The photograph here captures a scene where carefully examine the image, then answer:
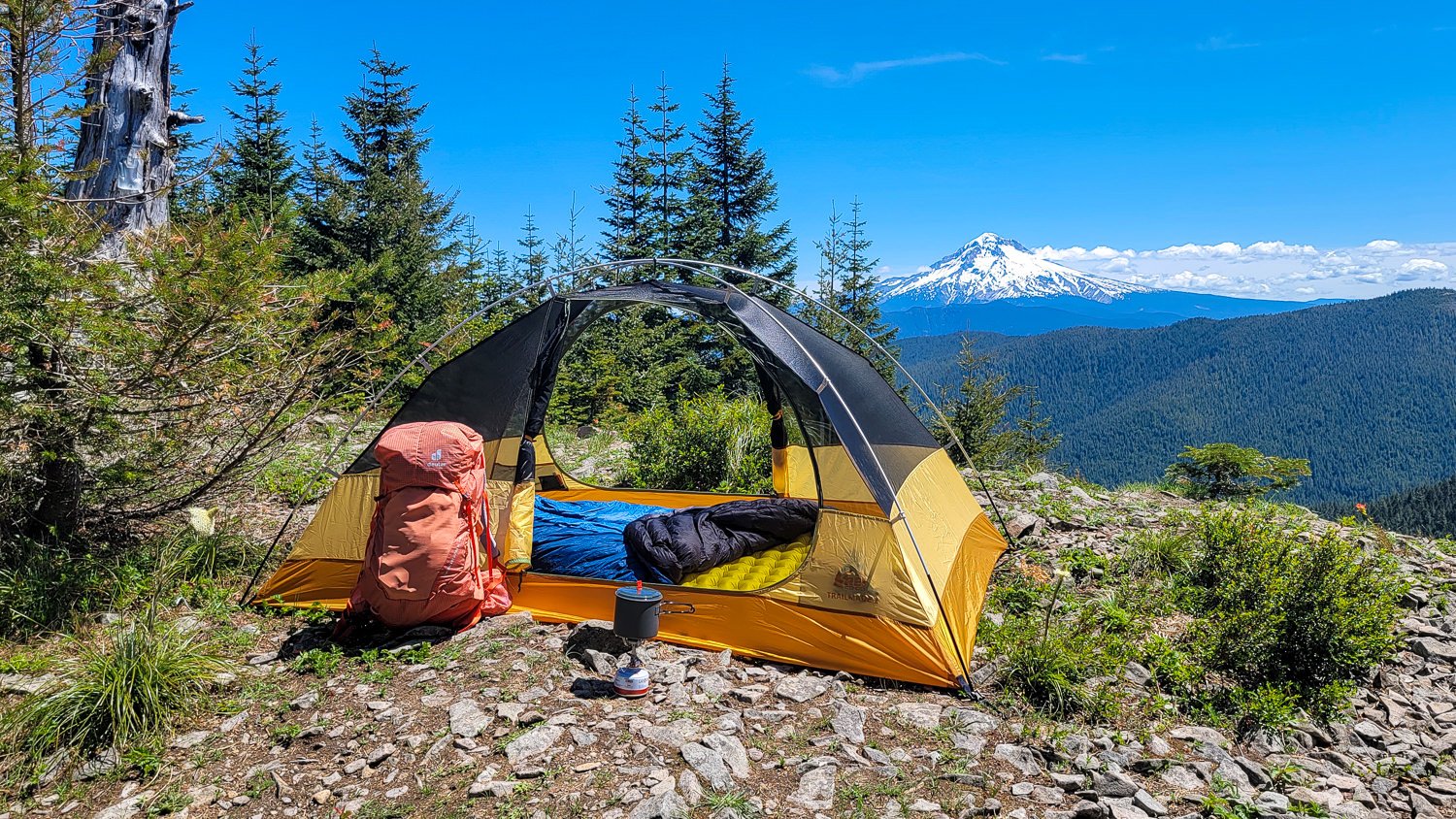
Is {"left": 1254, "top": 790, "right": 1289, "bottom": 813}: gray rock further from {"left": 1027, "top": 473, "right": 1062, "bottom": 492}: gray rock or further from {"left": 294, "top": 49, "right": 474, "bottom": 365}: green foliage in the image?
{"left": 294, "top": 49, "right": 474, "bottom": 365}: green foliage

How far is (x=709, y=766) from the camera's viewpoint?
144 inches

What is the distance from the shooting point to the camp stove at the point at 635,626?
4.28 m

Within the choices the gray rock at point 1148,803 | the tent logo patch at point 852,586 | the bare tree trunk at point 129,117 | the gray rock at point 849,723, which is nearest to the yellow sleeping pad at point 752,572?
the tent logo patch at point 852,586

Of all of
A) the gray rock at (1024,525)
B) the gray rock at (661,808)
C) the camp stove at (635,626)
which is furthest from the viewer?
the gray rock at (1024,525)

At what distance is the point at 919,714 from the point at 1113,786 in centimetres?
104

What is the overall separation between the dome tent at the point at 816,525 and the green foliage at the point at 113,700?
→ 137 cm

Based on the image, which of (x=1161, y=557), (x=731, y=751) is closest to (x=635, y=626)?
(x=731, y=751)

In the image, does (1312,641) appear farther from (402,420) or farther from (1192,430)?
Answer: (1192,430)

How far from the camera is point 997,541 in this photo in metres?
7.02

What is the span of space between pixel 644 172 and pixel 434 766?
23.6 metres

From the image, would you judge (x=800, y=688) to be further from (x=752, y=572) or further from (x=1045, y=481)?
(x=1045, y=481)

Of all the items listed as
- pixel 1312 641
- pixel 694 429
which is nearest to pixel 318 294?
pixel 694 429

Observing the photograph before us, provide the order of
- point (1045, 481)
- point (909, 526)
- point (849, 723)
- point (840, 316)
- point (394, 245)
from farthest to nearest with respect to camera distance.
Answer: point (394, 245) → point (1045, 481) → point (840, 316) → point (909, 526) → point (849, 723)

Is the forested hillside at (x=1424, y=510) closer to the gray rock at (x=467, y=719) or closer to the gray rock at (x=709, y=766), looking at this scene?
the gray rock at (x=709, y=766)
